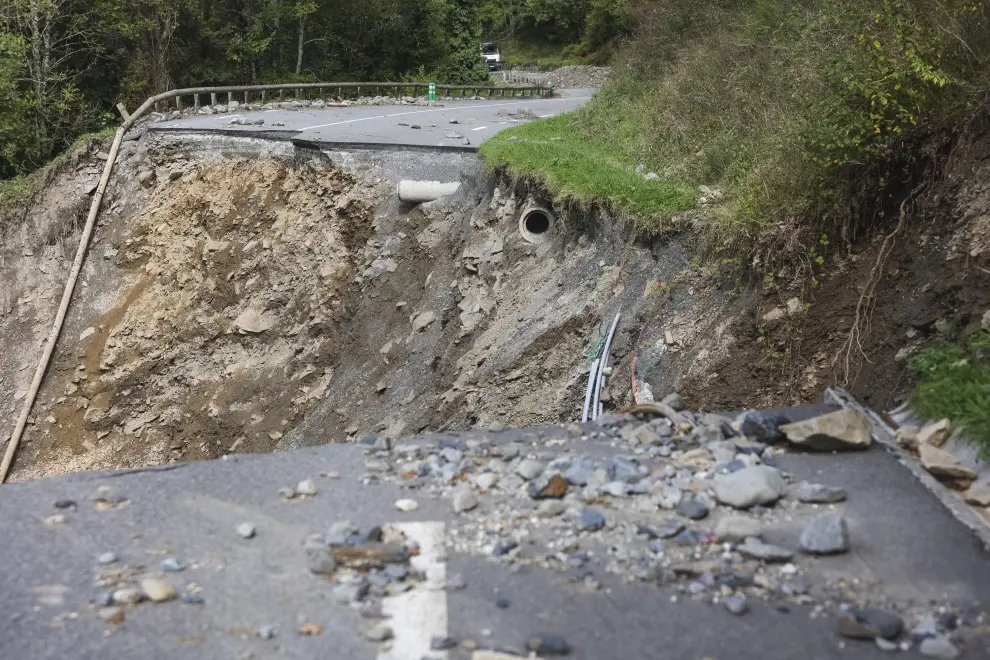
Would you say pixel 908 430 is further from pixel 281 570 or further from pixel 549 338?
pixel 549 338

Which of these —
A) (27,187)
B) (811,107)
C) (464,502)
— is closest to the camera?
(464,502)

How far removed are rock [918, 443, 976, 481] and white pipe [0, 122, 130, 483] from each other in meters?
17.0

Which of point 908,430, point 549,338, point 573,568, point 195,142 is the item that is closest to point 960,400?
point 908,430

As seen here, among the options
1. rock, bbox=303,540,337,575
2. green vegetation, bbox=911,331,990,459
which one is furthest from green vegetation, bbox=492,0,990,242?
rock, bbox=303,540,337,575

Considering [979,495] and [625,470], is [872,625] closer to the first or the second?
[979,495]

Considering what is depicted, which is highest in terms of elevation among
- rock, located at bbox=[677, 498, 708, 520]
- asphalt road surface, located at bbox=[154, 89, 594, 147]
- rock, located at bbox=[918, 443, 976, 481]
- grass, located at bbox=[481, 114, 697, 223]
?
asphalt road surface, located at bbox=[154, 89, 594, 147]

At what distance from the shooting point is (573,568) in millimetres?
4875

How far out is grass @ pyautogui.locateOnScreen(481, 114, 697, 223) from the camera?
38.7 feet

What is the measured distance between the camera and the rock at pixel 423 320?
47.9 feet

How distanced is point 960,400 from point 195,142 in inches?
712

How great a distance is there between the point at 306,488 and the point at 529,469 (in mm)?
1607

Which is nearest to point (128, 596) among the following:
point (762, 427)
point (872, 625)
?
point (872, 625)

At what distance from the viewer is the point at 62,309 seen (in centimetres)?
1855

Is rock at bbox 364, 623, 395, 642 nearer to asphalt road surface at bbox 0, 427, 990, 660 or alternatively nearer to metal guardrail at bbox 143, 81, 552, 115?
asphalt road surface at bbox 0, 427, 990, 660
